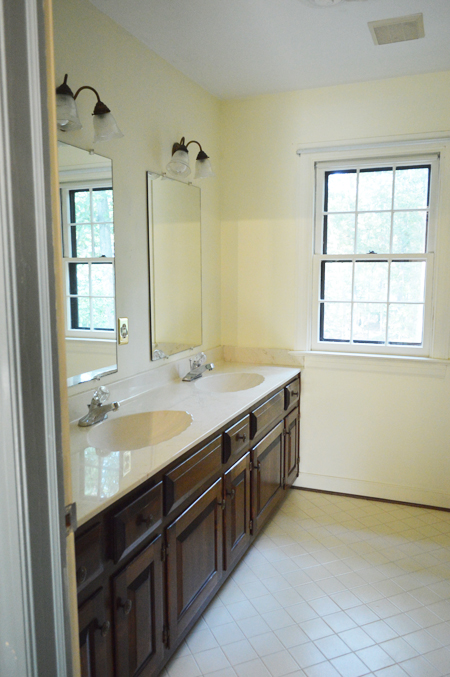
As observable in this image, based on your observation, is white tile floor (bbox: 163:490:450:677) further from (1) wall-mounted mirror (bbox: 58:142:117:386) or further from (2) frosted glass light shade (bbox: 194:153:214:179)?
(2) frosted glass light shade (bbox: 194:153:214:179)

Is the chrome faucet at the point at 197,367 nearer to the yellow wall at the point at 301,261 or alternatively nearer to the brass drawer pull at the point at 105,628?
the yellow wall at the point at 301,261

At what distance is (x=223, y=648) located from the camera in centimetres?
199

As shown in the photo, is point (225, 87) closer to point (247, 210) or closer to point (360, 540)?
point (247, 210)

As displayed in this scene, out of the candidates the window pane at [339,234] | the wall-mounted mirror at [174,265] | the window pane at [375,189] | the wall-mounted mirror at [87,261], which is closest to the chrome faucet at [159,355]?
the wall-mounted mirror at [174,265]

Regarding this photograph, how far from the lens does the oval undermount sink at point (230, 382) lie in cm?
298

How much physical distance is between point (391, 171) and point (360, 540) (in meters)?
2.28

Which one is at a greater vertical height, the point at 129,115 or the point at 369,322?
the point at 129,115

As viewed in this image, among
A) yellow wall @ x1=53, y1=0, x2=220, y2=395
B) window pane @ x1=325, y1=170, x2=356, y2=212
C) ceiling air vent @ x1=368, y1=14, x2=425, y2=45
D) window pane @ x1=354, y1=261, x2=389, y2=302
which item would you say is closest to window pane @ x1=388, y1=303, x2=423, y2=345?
window pane @ x1=354, y1=261, x2=389, y2=302

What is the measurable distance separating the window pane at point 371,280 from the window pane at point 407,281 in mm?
50

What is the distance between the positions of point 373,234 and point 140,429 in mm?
2040

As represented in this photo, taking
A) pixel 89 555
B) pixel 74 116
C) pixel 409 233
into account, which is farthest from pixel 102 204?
pixel 409 233

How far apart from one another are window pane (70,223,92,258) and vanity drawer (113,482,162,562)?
1028mm

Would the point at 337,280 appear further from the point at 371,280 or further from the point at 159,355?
the point at 159,355

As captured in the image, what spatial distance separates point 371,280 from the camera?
328cm
